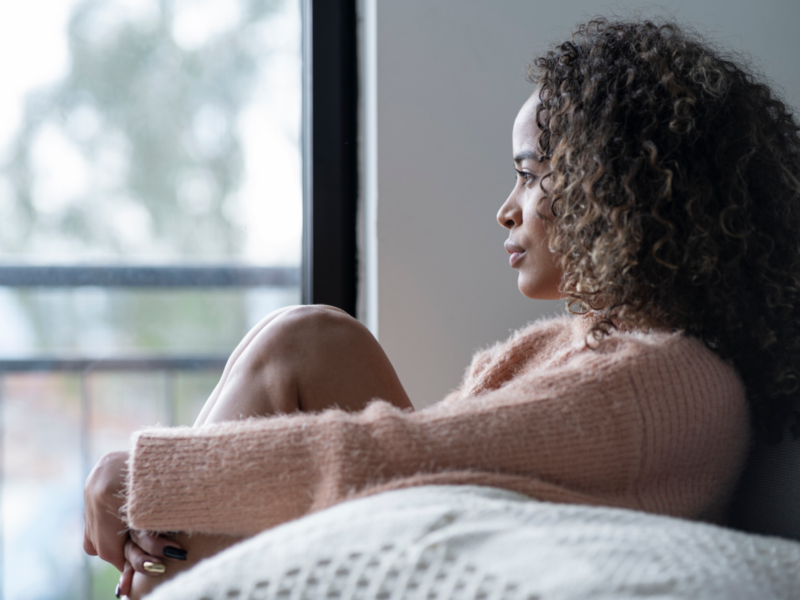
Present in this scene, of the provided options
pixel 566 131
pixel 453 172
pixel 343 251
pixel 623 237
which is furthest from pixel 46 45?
pixel 623 237

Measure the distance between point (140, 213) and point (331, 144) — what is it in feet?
1.31

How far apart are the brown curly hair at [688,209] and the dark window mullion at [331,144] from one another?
1.97ft

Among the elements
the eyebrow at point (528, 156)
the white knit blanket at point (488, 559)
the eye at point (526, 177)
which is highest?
the eyebrow at point (528, 156)

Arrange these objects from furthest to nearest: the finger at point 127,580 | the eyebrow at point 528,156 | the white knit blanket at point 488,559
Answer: the eyebrow at point 528,156
the finger at point 127,580
the white knit blanket at point 488,559

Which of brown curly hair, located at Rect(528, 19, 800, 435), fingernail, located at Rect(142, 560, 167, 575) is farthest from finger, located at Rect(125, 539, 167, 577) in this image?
brown curly hair, located at Rect(528, 19, 800, 435)

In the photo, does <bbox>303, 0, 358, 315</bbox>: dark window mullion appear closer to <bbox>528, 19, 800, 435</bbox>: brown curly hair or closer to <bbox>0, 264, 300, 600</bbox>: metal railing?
<bbox>0, 264, 300, 600</bbox>: metal railing

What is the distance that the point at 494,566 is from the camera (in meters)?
0.44

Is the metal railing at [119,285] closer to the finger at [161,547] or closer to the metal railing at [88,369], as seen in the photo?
the metal railing at [88,369]

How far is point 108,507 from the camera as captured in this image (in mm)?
690

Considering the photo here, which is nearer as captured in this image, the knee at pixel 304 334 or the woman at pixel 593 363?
the woman at pixel 593 363

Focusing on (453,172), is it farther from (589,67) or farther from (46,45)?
(46,45)

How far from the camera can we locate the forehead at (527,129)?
0.86 m

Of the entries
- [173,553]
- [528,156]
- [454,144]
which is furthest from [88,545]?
[454,144]

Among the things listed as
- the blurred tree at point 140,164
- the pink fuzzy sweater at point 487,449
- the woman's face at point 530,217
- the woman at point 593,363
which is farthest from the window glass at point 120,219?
the pink fuzzy sweater at point 487,449
